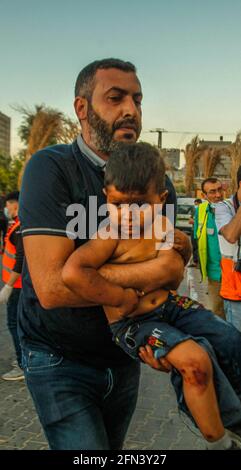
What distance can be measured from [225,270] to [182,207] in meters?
21.3

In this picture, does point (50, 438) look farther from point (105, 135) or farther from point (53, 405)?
point (105, 135)

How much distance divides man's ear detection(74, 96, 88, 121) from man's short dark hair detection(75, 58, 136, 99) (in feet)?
0.05

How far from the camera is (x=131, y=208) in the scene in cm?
193

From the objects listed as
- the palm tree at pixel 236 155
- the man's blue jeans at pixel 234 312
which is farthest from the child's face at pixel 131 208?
the palm tree at pixel 236 155

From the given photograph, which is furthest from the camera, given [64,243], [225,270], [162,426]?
[225,270]

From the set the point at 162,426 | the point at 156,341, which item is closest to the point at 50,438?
the point at 156,341

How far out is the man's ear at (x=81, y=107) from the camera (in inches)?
A: 91.5

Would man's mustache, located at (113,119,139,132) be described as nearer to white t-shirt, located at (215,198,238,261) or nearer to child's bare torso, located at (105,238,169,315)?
child's bare torso, located at (105,238,169,315)

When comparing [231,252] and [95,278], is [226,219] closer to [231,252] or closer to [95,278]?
[231,252]

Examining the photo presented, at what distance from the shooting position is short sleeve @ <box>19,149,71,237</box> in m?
2.04

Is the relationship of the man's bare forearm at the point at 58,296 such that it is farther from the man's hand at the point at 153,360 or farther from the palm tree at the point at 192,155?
the palm tree at the point at 192,155

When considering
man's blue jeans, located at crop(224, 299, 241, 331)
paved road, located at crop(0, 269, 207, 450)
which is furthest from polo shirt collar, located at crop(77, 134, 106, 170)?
man's blue jeans, located at crop(224, 299, 241, 331)

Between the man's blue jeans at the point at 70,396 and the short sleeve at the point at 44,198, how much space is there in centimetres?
48

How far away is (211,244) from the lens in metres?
7.13
